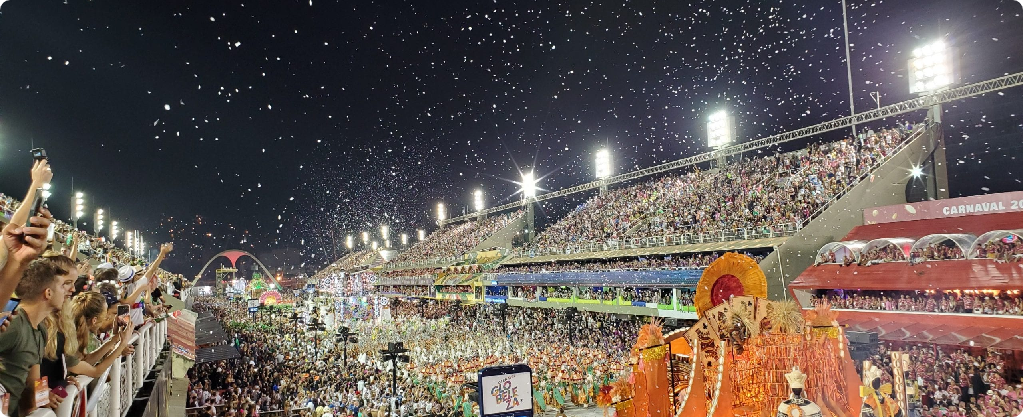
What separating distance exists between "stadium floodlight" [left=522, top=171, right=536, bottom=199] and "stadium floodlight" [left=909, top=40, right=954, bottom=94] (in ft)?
122

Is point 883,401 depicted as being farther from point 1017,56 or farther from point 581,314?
point 581,314

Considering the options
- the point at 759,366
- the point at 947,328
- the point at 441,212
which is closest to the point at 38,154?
the point at 759,366

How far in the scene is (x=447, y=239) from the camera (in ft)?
256

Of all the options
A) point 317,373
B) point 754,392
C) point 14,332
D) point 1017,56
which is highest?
point 1017,56

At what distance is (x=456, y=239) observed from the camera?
74.6 metres

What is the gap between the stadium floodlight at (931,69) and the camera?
81.1 feet

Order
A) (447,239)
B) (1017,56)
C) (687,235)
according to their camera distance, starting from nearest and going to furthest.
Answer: (1017,56) → (687,235) → (447,239)

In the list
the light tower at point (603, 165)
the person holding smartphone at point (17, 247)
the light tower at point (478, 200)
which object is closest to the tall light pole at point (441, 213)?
the light tower at point (478, 200)

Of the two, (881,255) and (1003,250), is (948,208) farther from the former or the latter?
(1003,250)

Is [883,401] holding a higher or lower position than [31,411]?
lower

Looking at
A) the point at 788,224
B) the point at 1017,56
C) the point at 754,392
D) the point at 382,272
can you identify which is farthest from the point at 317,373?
the point at 382,272

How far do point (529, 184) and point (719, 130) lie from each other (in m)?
26.2

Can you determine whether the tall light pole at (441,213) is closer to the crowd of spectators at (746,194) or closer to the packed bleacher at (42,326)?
the crowd of spectators at (746,194)

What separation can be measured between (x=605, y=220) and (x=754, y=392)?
3419 centimetres
